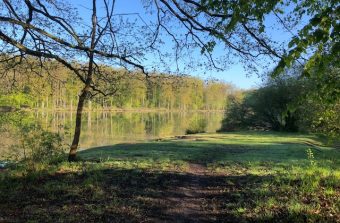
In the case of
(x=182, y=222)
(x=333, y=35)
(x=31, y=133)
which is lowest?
(x=182, y=222)

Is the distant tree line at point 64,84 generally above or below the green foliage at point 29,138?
above

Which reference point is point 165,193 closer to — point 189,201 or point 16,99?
point 189,201

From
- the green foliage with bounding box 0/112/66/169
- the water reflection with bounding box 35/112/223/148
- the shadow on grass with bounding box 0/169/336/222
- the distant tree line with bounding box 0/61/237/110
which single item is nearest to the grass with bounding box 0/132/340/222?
the shadow on grass with bounding box 0/169/336/222

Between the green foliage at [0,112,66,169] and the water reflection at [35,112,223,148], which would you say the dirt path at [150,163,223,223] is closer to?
the green foliage at [0,112,66,169]

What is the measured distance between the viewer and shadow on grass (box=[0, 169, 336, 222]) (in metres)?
7.42

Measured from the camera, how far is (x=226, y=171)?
41.8 feet

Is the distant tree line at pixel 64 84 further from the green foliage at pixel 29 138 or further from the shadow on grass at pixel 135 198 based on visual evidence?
the shadow on grass at pixel 135 198

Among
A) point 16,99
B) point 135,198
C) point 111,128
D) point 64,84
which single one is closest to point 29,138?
point 16,99

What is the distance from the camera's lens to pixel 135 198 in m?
8.87

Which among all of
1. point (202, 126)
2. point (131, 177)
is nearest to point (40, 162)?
point (131, 177)

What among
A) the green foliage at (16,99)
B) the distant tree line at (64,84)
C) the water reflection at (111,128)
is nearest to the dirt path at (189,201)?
the distant tree line at (64,84)

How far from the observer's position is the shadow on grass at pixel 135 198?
24.3 ft

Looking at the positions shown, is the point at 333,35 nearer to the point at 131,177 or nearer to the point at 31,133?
the point at 131,177

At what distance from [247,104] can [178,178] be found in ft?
111
